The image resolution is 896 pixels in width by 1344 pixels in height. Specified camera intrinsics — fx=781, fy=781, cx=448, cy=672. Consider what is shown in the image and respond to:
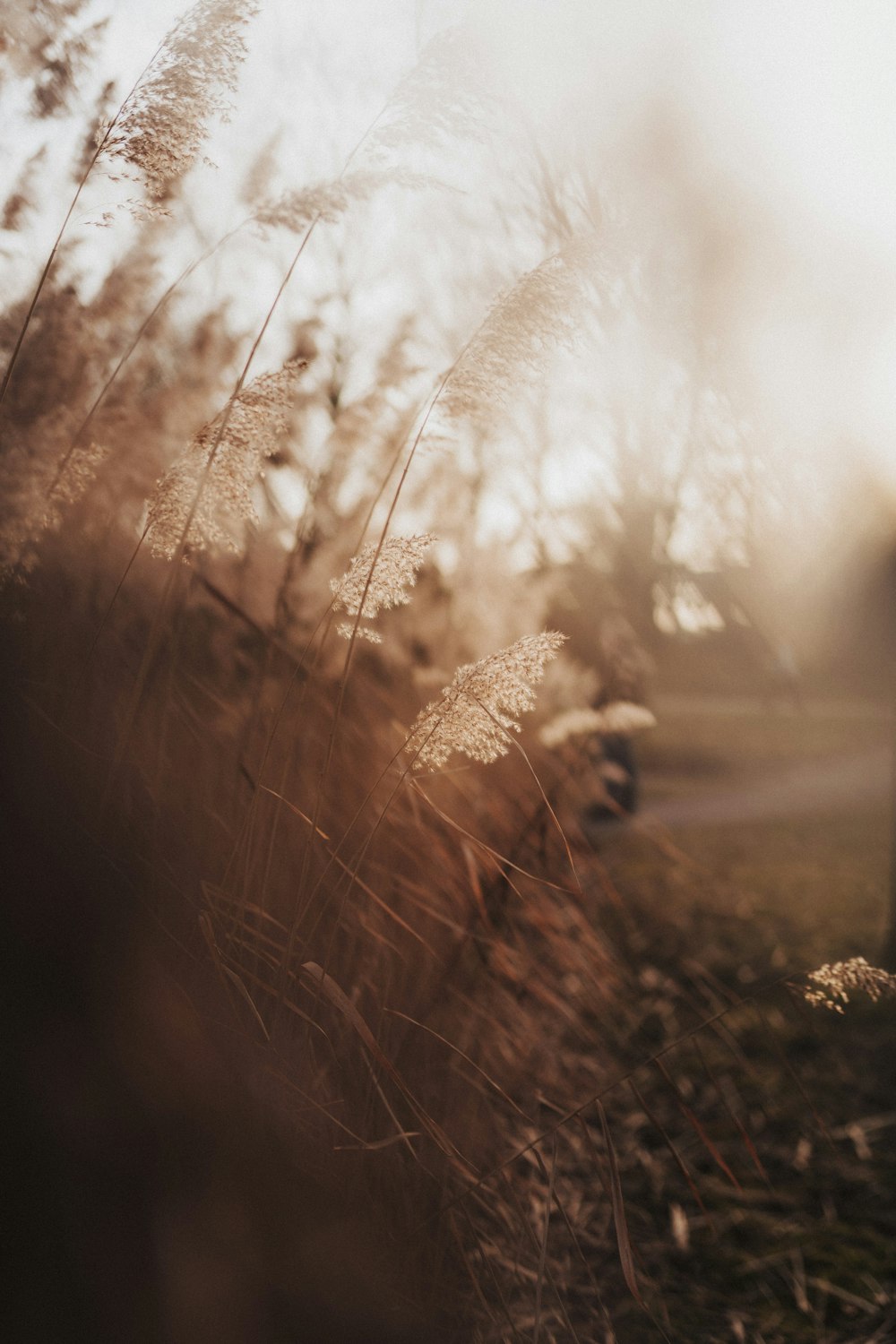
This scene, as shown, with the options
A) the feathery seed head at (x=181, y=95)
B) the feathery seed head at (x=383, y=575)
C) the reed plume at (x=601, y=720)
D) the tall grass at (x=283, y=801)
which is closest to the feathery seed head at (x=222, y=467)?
the tall grass at (x=283, y=801)

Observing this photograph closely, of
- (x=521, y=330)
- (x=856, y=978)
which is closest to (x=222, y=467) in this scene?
(x=521, y=330)

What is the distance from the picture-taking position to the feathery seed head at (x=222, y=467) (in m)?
0.70

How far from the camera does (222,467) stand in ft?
2.30

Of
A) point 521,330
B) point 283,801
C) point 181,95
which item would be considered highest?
point 181,95

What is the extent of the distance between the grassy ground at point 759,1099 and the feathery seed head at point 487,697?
31cm

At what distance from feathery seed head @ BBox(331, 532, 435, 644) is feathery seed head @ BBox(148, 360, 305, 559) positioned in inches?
4.8

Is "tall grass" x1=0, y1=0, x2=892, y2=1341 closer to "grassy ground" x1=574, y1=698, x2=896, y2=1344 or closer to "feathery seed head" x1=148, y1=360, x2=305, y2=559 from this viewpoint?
"feathery seed head" x1=148, y1=360, x2=305, y2=559

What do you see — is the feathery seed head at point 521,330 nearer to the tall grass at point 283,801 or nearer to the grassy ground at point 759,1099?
the tall grass at point 283,801

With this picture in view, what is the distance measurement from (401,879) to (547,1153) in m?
0.65

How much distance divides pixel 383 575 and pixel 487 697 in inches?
5.6

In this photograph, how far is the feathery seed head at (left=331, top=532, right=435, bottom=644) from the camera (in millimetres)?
671

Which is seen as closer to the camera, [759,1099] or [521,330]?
[521,330]

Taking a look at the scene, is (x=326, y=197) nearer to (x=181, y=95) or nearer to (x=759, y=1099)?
(x=181, y=95)

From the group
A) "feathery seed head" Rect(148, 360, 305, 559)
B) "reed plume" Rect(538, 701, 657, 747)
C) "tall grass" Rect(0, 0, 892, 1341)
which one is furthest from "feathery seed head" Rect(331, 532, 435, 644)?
"reed plume" Rect(538, 701, 657, 747)
